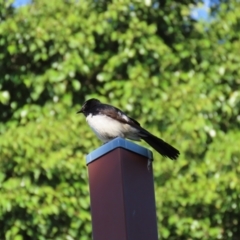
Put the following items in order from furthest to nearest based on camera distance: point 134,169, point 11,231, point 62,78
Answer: point 62,78, point 11,231, point 134,169

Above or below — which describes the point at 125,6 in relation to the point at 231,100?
above

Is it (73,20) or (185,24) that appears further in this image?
(185,24)

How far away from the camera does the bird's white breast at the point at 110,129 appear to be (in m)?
6.57

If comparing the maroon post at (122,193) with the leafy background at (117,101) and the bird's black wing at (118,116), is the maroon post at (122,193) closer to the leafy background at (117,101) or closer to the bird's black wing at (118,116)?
the bird's black wing at (118,116)

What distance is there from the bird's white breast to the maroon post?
6.19 ft

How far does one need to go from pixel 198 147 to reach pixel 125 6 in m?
1.84

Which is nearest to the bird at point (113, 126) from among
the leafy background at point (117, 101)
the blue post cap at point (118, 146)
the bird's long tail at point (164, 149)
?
the bird's long tail at point (164, 149)

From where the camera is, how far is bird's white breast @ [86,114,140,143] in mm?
6574

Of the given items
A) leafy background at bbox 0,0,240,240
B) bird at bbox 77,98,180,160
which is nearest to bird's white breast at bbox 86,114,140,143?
bird at bbox 77,98,180,160

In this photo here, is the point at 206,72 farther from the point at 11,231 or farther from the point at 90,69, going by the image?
the point at 11,231

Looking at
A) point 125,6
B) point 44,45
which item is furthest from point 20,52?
point 125,6

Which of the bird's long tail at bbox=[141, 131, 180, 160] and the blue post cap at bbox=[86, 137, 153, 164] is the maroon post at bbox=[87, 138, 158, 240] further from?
the bird's long tail at bbox=[141, 131, 180, 160]

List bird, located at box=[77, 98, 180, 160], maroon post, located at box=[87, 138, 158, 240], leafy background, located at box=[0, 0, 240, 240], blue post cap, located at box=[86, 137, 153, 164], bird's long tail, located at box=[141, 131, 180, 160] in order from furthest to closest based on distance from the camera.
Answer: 1. leafy background, located at box=[0, 0, 240, 240]
2. bird, located at box=[77, 98, 180, 160]
3. bird's long tail, located at box=[141, 131, 180, 160]
4. blue post cap, located at box=[86, 137, 153, 164]
5. maroon post, located at box=[87, 138, 158, 240]

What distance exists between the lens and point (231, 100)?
916cm
